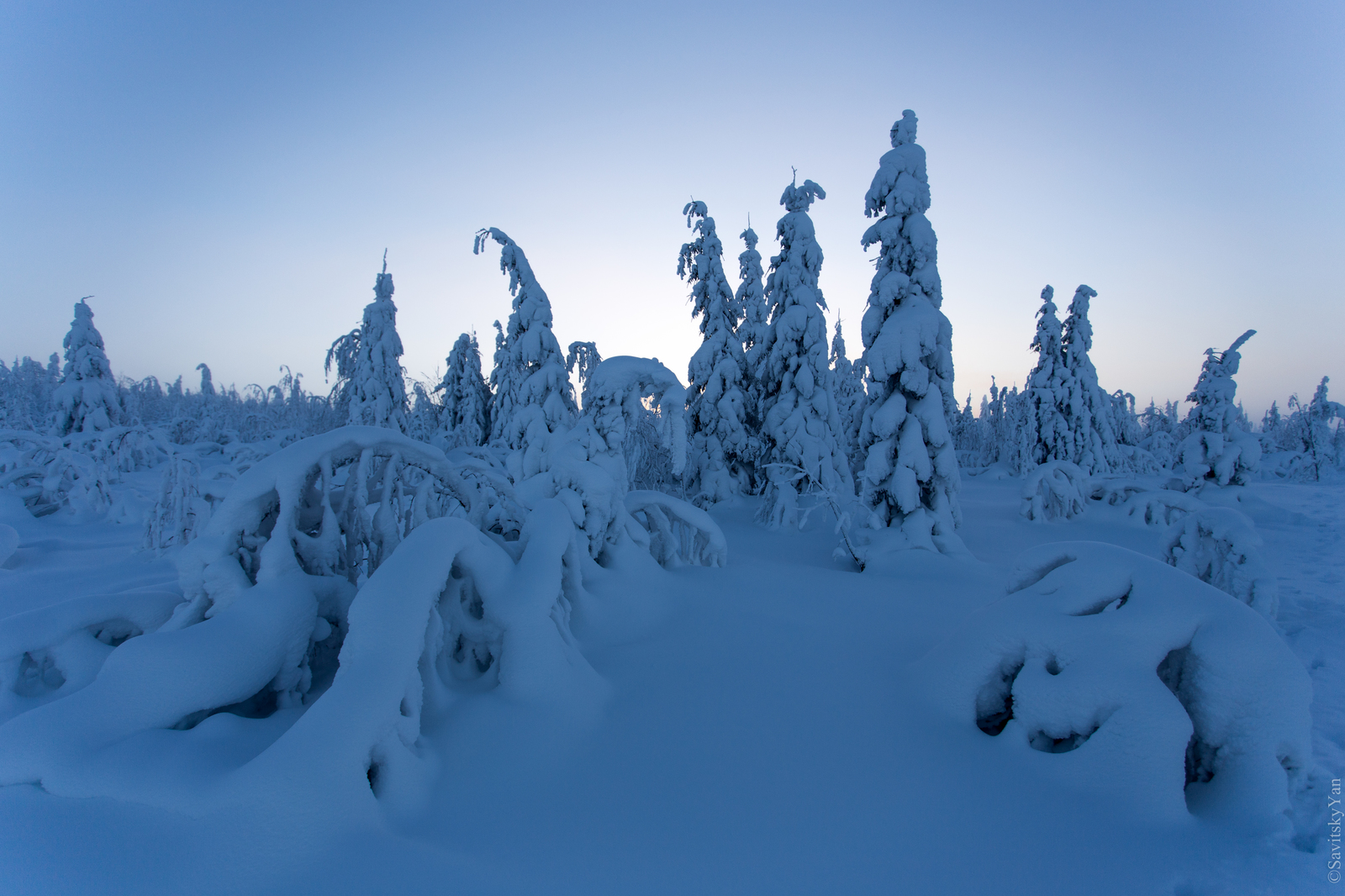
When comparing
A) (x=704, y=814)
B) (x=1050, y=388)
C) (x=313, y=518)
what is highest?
(x=1050, y=388)

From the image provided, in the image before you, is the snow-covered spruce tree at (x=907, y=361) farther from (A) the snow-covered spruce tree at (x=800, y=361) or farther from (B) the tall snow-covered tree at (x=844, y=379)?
(B) the tall snow-covered tree at (x=844, y=379)

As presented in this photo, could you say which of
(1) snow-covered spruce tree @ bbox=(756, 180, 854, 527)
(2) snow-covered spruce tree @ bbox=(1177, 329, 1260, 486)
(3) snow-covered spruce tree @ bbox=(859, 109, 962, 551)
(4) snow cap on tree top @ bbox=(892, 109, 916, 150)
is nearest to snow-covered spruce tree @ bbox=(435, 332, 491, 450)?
(1) snow-covered spruce tree @ bbox=(756, 180, 854, 527)

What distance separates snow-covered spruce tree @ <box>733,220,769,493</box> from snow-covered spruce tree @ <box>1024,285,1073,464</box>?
14340mm

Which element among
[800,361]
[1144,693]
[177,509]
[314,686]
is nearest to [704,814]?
[1144,693]

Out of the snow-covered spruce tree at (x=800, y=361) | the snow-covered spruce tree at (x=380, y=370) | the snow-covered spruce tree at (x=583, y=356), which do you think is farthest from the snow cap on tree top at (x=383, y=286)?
the snow-covered spruce tree at (x=800, y=361)

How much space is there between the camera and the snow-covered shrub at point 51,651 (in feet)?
11.5

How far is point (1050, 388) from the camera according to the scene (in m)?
24.7

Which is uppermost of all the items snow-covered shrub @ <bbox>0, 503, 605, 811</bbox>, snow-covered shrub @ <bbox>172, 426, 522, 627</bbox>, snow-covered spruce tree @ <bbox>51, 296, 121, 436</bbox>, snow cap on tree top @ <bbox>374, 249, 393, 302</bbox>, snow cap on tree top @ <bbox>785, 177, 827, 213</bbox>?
snow cap on tree top @ <bbox>785, 177, 827, 213</bbox>

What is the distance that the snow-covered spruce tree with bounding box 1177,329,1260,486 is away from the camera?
54.5 feet

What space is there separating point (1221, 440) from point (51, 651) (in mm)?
25688

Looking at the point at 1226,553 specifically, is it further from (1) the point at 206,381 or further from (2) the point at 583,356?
(1) the point at 206,381

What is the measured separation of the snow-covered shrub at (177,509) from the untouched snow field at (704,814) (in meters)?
1.64

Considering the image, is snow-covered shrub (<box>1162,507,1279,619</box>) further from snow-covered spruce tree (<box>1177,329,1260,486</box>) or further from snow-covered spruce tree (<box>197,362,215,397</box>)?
snow-covered spruce tree (<box>197,362,215,397</box>)

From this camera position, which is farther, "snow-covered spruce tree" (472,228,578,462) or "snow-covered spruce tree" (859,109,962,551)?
"snow-covered spruce tree" (472,228,578,462)
